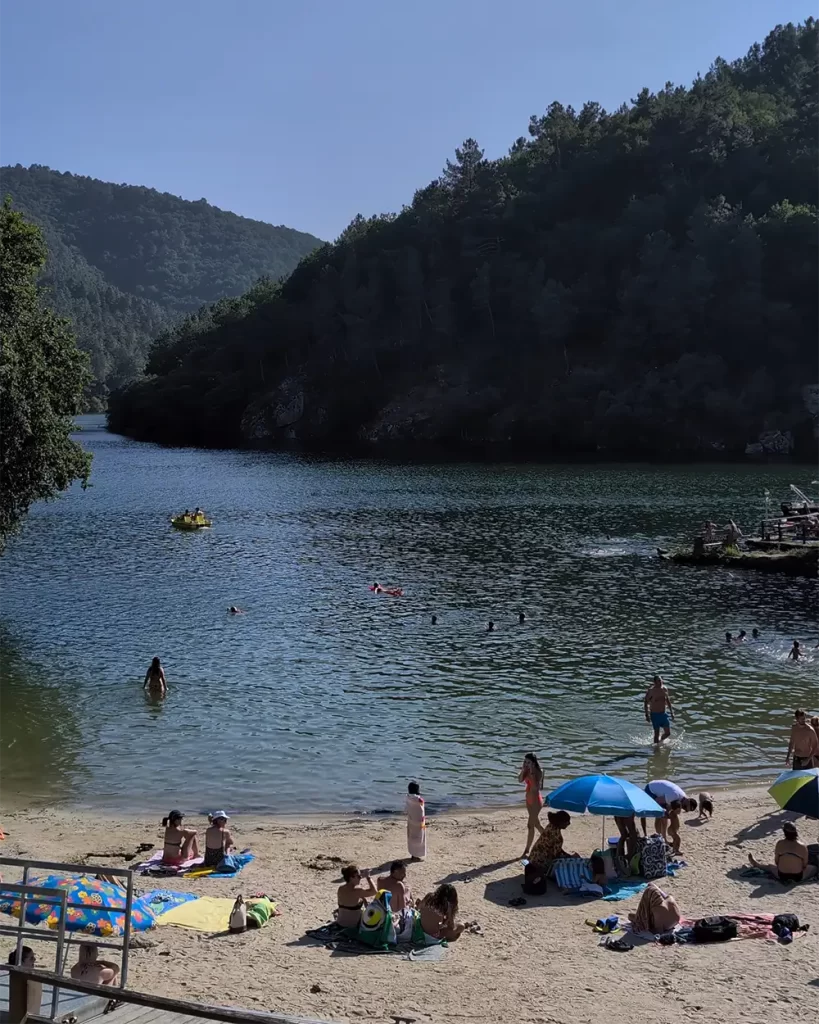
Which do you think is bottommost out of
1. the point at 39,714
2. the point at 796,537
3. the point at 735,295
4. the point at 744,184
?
the point at 39,714

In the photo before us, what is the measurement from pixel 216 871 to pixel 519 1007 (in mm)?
7670

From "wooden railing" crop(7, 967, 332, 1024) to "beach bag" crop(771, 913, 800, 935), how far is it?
9734mm

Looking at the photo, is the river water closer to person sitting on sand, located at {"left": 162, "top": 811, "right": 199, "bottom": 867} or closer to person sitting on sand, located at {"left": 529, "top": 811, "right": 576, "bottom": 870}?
person sitting on sand, located at {"left": 162, "top": 811, "right": 199, "bottom": 867}

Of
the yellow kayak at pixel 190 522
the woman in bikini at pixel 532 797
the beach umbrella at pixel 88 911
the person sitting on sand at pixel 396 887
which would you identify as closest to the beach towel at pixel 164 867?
the beach umbrella at pixel 88 911

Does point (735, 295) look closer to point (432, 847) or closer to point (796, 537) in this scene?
point (796, 537)

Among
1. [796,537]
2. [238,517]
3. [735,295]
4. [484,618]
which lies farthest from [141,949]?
[735,295]

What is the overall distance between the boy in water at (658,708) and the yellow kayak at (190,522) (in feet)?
160

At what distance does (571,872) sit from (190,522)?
5653 centimetres

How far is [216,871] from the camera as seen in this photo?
771 inches

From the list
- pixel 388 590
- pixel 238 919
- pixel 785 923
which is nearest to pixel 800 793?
pixel 785 923

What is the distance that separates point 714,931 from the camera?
15.7 metres

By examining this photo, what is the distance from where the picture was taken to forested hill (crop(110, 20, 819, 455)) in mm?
130125

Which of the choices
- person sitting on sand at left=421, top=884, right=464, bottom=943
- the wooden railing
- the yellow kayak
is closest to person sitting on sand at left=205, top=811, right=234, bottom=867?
person sitting on sand at left=421, top=884, right=464, bottom=943

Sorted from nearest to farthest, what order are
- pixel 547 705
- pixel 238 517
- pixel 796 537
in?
1. pixel 547 705
2. pixel 796 537
3. pixel 238 517
